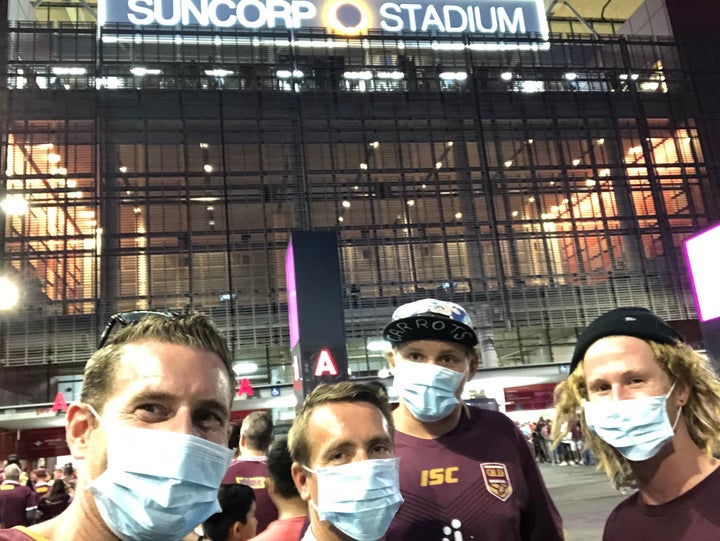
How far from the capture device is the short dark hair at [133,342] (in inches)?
55.4

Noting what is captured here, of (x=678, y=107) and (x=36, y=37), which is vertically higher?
(x=36, y=37)

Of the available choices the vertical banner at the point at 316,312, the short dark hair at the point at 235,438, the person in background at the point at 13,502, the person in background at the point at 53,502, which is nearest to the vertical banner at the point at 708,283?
the vertical banner at the point at 316,312

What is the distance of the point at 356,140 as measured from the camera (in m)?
19.2

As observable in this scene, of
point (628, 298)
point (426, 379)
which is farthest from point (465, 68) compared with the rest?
point (426, 379)

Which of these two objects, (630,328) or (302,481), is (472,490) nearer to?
(302,481)

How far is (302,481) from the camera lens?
2010 millimetres

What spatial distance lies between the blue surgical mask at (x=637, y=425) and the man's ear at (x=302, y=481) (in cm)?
97

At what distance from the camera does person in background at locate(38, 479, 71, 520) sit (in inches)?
301

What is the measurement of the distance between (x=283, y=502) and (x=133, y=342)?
1630mm

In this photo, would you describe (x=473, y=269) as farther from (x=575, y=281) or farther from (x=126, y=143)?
(x=126, y=143)

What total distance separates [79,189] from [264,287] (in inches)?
236

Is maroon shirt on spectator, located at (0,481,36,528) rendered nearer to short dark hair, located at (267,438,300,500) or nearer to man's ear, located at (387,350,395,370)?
short dark hair, located at (267,438,300,500)

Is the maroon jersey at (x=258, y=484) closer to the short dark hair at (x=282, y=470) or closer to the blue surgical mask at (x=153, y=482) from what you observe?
the short dark hair at (x=282, y=470)

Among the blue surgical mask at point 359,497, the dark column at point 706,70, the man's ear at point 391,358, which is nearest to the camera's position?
the blue surgical mask at point 359,497
